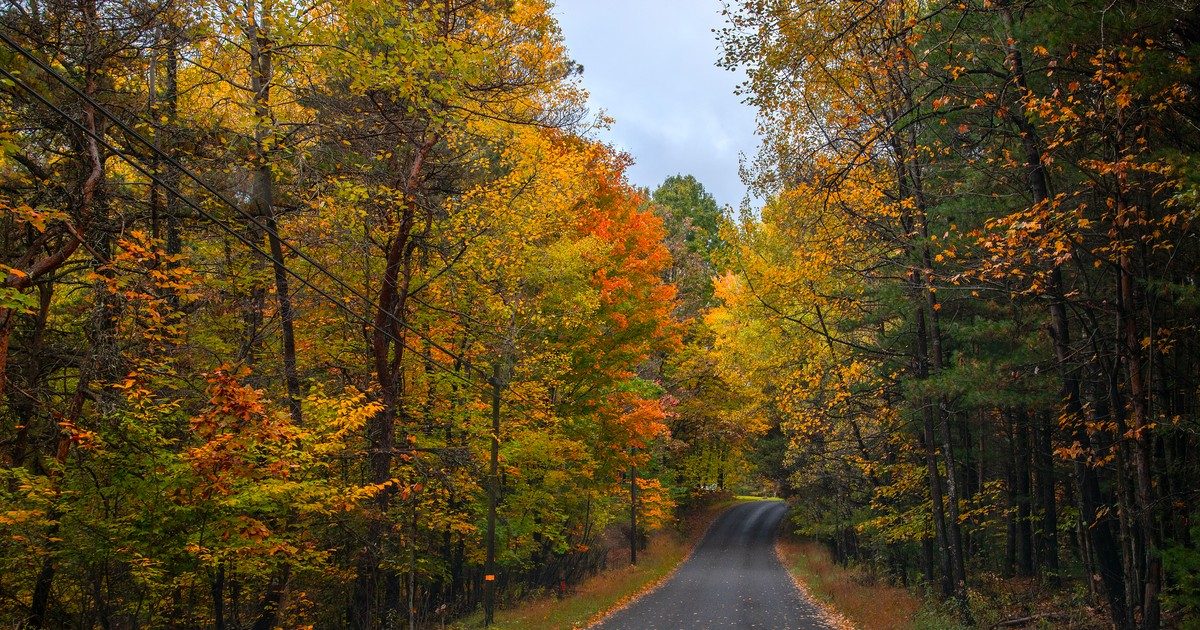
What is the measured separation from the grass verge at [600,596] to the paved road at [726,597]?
0.50 meters

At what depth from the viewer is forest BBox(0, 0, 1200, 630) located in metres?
7.82

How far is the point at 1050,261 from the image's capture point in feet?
30.9

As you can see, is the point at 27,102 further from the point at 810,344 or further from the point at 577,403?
the point at 810,344

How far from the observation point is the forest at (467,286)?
7.82 meters

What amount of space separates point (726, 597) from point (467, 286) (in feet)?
39.2

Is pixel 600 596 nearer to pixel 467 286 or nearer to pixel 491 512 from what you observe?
pixel 491 512

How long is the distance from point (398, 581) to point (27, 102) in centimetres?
1084

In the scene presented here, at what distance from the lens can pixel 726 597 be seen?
65.5ft

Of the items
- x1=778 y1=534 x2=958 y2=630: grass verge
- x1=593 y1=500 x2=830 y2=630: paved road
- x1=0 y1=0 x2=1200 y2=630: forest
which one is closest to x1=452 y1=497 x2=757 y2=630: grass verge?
x1=593 y1=500 x2=830 y2=630: paved road

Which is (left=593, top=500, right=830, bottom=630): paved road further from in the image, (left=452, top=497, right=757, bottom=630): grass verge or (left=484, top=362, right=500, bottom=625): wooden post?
(left=484, top=362, right=500, bottom=625): wooden post

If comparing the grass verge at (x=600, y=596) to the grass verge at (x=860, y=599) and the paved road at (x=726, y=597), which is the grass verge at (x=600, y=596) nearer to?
the paved road at (x=726, y=597)

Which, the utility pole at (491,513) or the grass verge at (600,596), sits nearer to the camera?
the utility pole at (491,513)

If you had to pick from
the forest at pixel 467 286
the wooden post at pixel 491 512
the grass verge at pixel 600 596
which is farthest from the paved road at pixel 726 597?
the forest at pixel 467 286

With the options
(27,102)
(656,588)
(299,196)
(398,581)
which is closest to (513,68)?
(299,196)
